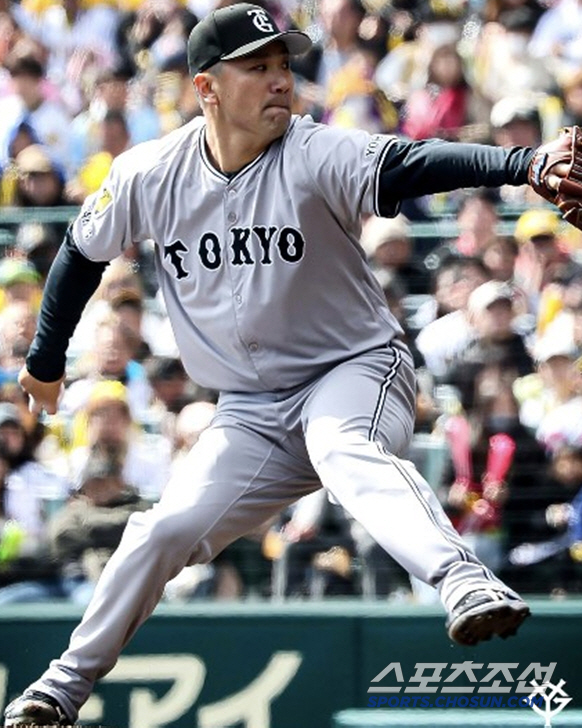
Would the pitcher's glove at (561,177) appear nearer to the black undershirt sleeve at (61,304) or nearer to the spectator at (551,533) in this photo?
the black undershirt sleeve at (61,304)

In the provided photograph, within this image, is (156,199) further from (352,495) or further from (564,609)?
(564,609)

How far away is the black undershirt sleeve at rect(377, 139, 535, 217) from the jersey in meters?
0.10

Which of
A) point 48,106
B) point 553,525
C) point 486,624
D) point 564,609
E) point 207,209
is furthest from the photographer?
point 48,106

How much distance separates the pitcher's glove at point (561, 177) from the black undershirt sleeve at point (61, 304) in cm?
149

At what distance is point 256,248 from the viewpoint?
168 inches

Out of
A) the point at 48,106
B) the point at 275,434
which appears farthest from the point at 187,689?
the point at 48,106

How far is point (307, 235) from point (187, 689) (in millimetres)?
2014

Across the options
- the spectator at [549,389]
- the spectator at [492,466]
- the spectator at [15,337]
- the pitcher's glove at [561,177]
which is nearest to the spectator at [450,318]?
the spectator at [492,466]

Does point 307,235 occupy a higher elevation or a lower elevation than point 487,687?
higher

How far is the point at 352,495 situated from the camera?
3979 mm

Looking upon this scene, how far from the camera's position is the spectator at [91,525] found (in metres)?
6.59

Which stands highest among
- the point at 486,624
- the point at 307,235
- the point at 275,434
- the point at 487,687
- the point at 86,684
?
the point at 307,235

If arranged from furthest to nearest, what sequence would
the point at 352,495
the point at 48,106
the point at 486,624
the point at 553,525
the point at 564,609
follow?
1. the point at 48,106
2. the point at 553,525
3. the point at 564,609
4. the point at 352,495
5. the point at 486,624

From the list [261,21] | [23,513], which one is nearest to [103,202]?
[261,21]
